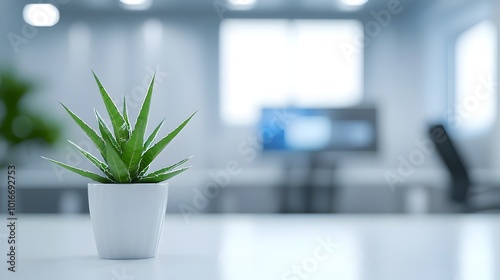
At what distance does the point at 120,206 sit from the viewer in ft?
2.47

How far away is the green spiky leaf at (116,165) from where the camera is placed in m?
0.73

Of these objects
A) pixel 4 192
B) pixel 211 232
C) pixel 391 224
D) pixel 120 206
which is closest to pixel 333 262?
pixel 120 206

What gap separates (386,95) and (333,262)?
4.54 meters

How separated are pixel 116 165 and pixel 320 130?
12.2 feet

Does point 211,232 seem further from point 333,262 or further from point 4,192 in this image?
point 4,192

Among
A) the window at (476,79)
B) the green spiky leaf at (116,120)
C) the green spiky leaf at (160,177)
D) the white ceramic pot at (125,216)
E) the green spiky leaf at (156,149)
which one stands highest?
the window at (476,79)

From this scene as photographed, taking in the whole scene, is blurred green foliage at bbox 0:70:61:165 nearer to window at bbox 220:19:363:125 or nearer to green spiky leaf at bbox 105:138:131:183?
window at bbox 220:19:363:125
